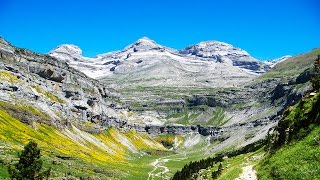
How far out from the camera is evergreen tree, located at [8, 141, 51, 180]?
6162cm

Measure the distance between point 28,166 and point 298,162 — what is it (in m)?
41.8

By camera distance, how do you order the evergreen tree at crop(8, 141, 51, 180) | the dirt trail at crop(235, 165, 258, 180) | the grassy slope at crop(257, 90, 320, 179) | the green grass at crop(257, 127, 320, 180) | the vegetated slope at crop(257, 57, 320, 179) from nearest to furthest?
the green grass at crop(257, 127, 320, 180) → the grassy slope at crop(257, 90, 320, 179) → the vegetated slope at crop(257, 57, 320, 179) → the dirt trail at crop(235, 165, 258, 180) → the evergreen tree at crop(8, 141, 51, 180)

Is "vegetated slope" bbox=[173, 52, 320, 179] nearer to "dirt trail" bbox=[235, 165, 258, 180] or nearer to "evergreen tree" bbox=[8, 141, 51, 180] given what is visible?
"dirt trail" bbox=[235, 165, 258, 180]

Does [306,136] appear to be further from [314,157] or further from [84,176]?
[84,176]

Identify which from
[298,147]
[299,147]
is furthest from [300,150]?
[298,147]

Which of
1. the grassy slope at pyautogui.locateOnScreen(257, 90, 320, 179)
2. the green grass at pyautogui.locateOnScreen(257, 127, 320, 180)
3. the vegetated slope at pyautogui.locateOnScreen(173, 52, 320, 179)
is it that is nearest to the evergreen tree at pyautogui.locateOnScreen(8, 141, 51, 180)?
the vegetated slope at pyautogui.locateOnScreen(173, 52, 320, 179)

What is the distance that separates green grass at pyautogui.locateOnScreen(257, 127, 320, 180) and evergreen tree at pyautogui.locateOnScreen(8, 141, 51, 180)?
113 ft

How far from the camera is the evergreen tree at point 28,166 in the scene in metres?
61.6

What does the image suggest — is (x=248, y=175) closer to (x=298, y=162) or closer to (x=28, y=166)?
(x=298, y=162)

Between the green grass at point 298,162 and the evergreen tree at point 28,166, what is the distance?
113 ft

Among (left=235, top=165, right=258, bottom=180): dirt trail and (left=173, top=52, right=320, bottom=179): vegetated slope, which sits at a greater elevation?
(left=173, top=52, right=320, bottom=179): vegetated slope

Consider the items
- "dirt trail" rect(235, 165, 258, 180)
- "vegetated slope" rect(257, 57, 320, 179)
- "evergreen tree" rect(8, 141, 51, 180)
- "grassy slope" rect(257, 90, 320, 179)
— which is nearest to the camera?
"grassy slope" rect(257, 90, 320, 179)

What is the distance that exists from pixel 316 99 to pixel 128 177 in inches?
5163

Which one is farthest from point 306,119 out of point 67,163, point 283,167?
point 67,163
